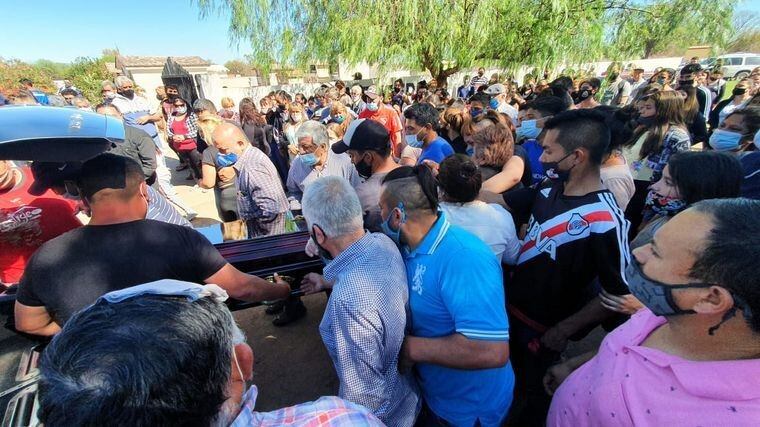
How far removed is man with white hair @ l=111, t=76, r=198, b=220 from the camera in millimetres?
5691

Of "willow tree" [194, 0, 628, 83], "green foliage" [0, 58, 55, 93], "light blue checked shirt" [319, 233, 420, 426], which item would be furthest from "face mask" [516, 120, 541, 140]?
"green foliage" [0, 58, 55, 93]

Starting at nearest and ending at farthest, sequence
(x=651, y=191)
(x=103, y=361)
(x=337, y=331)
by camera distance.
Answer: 1. (x=103, y=361)
2. (x=337, y=331)
3. (x=651, y=191)

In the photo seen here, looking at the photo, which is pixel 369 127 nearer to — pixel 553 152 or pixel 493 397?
pixel 553 152

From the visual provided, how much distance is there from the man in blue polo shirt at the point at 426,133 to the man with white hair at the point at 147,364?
10.4 ft

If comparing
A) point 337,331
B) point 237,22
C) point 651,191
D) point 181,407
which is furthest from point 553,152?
point 237,22

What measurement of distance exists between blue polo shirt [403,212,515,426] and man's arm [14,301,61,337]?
160 cm

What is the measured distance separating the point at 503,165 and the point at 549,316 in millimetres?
1419

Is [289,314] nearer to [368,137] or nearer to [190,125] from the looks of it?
[368,137]

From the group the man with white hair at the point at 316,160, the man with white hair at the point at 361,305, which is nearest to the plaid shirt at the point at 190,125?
the man with white hair at the point at 316,160

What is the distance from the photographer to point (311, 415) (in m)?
0.94

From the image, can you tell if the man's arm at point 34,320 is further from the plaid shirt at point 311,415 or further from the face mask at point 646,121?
the face mask at point 646,121

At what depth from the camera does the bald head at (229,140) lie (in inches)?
135

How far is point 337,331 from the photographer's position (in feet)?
4.41

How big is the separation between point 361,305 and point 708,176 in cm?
194
